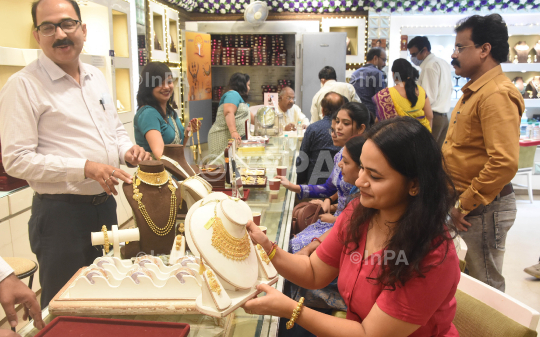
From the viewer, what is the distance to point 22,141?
1.62 meters

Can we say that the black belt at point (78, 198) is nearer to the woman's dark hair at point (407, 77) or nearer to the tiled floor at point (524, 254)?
the tiled floor at point (524, 254)

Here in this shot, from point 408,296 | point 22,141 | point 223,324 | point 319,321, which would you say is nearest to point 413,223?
point 408,296

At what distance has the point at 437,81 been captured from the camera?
17.6 ft

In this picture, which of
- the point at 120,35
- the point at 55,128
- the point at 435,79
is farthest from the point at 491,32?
the point at 120,35

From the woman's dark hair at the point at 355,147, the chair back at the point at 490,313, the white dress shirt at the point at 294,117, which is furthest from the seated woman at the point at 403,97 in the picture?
Answer: the chair back at the point at 490,313

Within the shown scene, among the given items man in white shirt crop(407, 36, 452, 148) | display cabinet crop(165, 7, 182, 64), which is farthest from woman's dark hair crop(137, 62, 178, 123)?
display cabinet crop(165, 7, 182, 64)

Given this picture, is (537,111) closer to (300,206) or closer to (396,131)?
(300,206)

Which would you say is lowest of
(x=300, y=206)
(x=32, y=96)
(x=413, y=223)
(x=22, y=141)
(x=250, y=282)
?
(x=300, y=206)

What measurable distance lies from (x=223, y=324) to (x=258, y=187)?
146 centimetres

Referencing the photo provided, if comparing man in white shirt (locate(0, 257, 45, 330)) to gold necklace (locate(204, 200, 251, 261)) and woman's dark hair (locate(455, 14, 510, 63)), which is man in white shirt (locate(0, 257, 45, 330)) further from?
woman's dark hair (locate(455, 14, 510, 63))

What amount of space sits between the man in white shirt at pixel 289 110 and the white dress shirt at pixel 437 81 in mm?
1670

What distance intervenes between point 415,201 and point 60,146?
1430mm

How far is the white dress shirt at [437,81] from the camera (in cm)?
534

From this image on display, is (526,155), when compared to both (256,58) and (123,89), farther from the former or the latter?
(123,89)
